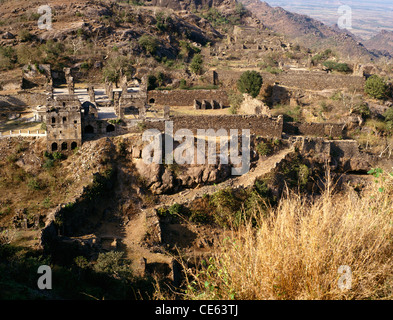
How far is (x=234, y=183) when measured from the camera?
22.1 m

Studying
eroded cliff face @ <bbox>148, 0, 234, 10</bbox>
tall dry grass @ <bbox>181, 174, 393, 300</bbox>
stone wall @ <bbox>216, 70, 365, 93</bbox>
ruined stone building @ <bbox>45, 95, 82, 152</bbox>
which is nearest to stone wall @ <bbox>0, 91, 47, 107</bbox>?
ruined stone building @ <bbox>45, 95, 82, 152</bbox>

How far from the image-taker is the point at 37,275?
13.2m

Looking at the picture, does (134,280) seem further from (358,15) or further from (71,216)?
(358,15)

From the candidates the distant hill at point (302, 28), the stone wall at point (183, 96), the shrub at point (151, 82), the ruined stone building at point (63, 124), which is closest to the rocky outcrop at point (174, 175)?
the ruined stone building at point (63, 124)

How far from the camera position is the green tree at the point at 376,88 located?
3191cm

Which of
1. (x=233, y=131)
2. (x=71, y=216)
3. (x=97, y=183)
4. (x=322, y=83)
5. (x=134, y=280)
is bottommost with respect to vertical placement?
(x=134, y=280)

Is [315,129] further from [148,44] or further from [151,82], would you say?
[148,44]

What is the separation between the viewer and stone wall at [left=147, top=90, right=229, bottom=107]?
29.0 metres
